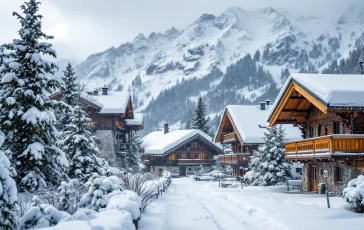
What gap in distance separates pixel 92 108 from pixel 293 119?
892 inches

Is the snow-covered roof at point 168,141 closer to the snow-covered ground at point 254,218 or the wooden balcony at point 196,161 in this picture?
the wooden balcony at point 196,161

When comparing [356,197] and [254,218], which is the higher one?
[356,197]

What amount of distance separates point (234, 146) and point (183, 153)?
1382 centimetres

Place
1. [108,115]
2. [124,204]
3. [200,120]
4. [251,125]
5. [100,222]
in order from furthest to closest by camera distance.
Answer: [200,120] → [251,125] → [108,115] → [124,204] → [100,222]

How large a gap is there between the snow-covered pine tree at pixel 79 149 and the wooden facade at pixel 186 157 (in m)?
38.5

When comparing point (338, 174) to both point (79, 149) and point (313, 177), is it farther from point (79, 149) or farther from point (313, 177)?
point (79, 149)

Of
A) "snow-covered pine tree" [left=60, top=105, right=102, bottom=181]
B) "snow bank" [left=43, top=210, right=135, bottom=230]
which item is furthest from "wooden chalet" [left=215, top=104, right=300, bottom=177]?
"snow bank" [left=43, top=210, right=135, bottom=230]

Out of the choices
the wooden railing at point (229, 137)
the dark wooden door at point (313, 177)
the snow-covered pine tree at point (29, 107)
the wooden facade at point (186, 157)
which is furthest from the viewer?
the wooden facade at point (186, 157)

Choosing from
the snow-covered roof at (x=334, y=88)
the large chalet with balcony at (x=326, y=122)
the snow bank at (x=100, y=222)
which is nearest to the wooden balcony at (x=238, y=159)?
the large chalet with balcony at (x=326, y=122)

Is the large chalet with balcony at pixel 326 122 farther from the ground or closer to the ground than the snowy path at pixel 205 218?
farther from the ground

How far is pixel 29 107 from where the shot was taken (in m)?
15.9

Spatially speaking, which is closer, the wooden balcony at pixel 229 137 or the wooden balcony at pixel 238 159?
the wooden balcony at pixel 238 159

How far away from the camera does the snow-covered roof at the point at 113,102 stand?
42.4 meters

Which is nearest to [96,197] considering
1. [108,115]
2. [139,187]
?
[139,187]
